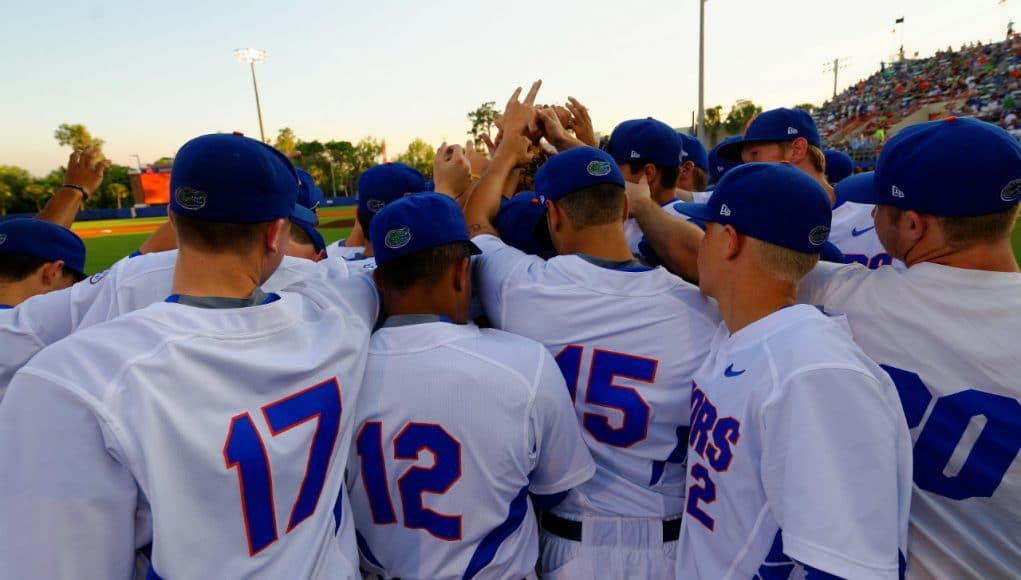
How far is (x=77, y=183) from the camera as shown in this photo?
352 cm

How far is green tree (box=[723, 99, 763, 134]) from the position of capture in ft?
189

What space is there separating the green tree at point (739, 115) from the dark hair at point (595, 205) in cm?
6037

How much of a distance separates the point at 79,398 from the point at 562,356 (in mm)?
1460

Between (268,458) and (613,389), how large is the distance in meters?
1.20

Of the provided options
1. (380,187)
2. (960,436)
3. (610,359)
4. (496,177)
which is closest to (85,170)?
(380,187)

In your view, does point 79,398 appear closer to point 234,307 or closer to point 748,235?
point 234,307

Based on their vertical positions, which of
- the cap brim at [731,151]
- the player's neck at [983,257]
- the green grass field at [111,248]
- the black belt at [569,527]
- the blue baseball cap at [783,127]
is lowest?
the green grass field at [111,248]

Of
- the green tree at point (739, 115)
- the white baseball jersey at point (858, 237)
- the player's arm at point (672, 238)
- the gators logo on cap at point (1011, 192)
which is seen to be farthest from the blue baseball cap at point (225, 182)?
the green tree at point (739, 115)

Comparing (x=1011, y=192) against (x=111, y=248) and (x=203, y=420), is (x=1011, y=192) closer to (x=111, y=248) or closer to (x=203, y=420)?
(x=203, y=420)

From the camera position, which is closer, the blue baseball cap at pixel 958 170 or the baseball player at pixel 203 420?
the baseball player at pixel 203 420

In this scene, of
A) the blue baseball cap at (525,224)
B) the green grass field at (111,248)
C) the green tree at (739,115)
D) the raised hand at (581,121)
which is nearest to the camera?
the blue baseball cap at (525,224)

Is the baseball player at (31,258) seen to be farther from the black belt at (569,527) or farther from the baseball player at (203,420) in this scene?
the black belt at (569,527)

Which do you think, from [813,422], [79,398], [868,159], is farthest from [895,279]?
[868,159]

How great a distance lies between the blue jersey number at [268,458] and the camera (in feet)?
4.26
